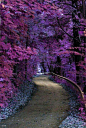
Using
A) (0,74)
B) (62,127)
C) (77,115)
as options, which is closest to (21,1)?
(0,74)

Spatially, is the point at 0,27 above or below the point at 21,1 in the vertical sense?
below

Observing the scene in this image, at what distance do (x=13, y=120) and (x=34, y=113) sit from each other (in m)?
1.53

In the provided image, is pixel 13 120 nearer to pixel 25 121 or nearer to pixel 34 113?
pixel 25 121

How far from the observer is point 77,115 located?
830 cm

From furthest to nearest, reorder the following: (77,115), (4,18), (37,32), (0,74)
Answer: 1. (37,32)
2. (77,115)
3. (0,74)
4. (4,18)

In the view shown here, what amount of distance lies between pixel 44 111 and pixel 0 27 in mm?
5411

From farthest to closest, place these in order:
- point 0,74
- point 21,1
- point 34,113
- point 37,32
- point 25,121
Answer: point 37,32
point 34,113
point 25,121
point 0,74
point 21,1

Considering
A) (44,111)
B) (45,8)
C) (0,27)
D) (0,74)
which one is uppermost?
(45,8)

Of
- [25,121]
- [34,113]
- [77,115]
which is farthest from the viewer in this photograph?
[34,113]

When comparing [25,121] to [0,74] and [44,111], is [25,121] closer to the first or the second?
[44,111]

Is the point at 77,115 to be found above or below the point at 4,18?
below

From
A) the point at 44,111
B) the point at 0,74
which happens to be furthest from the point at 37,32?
the point at 0,74

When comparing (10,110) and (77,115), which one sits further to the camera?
(10,110)

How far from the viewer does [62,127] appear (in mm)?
6676
